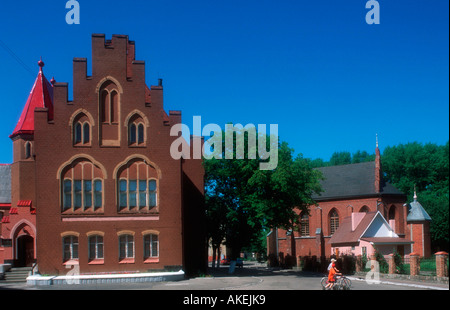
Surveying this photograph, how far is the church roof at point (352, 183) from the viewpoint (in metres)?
71.1

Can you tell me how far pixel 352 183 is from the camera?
243 ft

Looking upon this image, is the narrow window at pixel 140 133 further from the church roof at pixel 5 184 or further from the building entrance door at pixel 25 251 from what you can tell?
the church roof at pixel 5 184

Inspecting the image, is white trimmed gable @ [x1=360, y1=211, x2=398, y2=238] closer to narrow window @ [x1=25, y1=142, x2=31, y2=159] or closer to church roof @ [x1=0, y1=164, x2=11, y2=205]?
narrow window @ [x1=25, y1=142, x2=31, y2=159]

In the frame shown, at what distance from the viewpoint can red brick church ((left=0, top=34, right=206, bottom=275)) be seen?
35.7 m

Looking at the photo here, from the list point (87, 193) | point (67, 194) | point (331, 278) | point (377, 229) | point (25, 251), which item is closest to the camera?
point (331, 278)

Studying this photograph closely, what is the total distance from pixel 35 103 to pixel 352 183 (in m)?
43.9

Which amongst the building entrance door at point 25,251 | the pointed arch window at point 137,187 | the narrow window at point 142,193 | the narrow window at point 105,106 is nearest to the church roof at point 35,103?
the narrow window at point 105,106

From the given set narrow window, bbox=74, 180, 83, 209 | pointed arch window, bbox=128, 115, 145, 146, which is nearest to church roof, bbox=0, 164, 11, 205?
narrow window, bbox=74, 180, 83, 209

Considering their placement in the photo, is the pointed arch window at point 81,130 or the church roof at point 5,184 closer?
the pointed arch window at point 81,130

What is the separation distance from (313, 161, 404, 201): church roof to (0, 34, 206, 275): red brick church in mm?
36510

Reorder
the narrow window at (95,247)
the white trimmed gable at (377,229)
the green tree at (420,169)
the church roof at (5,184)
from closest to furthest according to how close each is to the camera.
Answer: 1. the narrow window at (95,247)
2. the church roof at (5,184)
3. the white trimmed gable at (377,229)
4. the green tree at (420,169)

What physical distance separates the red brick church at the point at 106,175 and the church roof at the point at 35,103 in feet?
27.1

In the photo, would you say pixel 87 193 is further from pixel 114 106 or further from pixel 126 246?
pixel 114 106

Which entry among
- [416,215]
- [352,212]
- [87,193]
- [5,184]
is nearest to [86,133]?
[87,193]
